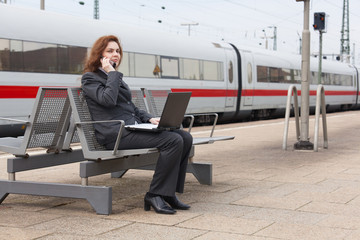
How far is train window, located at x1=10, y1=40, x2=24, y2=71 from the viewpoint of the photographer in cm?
1300

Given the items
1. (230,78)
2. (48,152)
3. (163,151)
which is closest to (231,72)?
(230,78)

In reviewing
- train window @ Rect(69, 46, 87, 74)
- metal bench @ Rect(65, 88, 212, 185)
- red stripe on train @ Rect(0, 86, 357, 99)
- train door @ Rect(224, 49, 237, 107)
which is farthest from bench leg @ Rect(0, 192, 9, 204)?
train door @ Rect(224, 49, 237, 107)

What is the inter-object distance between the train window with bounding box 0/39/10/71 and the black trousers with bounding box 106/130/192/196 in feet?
27.5

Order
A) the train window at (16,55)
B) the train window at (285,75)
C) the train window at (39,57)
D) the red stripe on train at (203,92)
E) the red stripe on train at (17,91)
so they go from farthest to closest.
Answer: the train window at (285,75) < the train window at (39,57) < the train window at (16,55) < the red stripe on train at (203,92) < the red stripe on train at (17,91)

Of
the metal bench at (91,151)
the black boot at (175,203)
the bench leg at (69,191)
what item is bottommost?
the black boot at (175,203)

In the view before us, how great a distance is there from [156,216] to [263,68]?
2038cm

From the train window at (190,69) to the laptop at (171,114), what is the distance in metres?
14.0

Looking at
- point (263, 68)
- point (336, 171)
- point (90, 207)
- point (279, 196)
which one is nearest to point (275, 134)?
point (336, 171)

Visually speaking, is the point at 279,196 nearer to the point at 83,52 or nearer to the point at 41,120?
the point at 41,120

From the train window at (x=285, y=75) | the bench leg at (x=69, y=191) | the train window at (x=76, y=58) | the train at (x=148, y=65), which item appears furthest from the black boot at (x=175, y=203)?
the train window at (x=285, y=75)

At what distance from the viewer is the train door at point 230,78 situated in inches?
856

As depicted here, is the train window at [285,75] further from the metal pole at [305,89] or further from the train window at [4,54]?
the metal pole at [305,89]

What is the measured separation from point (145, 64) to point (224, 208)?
41.5 feet

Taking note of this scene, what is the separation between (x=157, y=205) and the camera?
15.8ft
